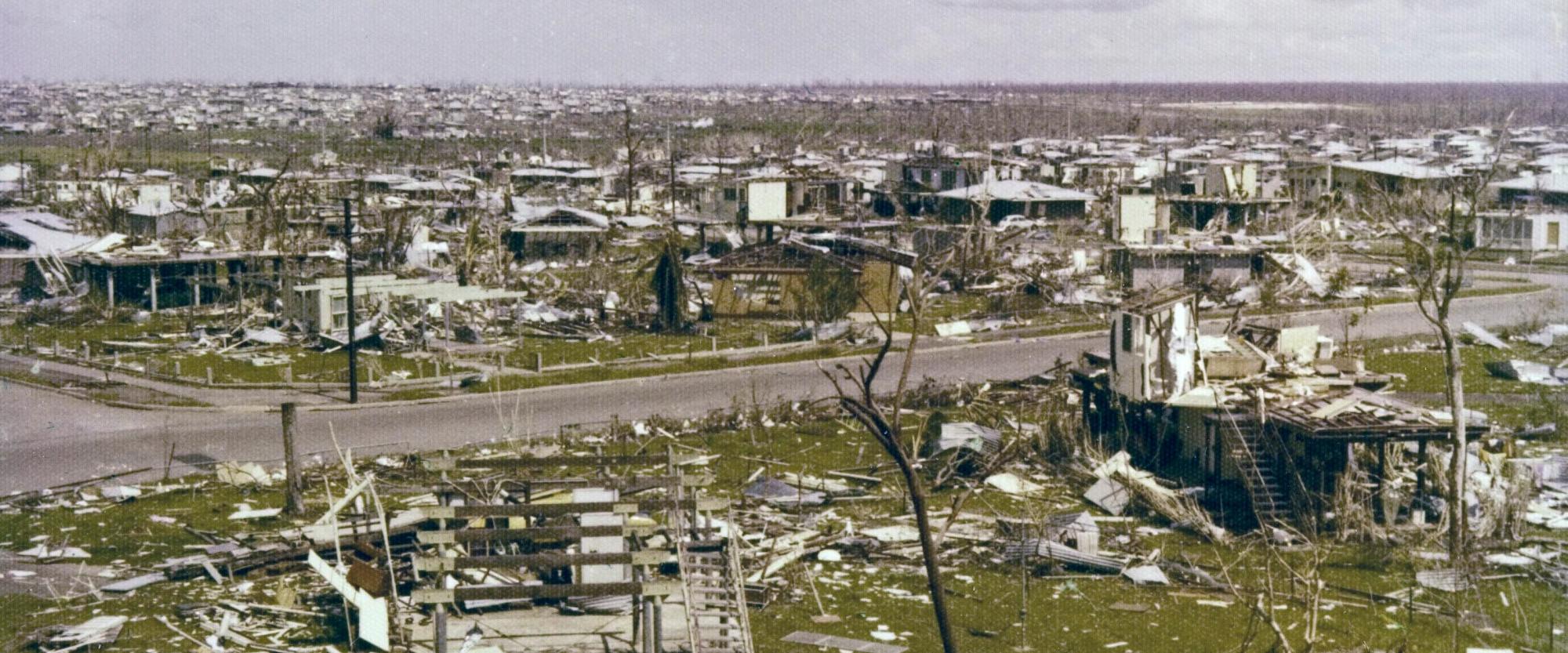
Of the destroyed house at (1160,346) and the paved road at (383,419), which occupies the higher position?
the destroyed house at (1160,346)

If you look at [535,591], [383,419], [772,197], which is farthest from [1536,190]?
[535,591]

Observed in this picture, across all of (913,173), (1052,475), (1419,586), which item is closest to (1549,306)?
(1052,475)

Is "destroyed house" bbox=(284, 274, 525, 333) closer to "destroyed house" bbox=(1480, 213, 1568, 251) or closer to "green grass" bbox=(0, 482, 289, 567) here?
"green grass" bbox=(0, 482, 289, 567)

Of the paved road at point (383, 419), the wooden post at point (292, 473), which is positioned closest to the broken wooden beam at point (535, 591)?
the wooden post at point (292, 473)

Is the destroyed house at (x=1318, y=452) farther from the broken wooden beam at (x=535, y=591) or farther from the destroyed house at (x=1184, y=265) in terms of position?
the destroyed house at (x=1184, y=265)

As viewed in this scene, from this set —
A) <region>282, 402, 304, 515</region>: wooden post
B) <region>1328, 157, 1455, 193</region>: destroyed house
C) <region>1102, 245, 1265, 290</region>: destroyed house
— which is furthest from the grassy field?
<region>1328, 157, 1455, 193</region>: destroyed house
